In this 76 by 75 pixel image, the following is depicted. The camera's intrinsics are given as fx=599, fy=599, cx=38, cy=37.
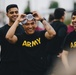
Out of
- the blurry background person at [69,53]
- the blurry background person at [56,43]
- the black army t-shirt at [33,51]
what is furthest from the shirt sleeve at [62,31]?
the black army t-shirt at [33,51]

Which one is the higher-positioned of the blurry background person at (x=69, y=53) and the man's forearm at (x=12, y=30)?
the man's forearm at (x=12, y=30)

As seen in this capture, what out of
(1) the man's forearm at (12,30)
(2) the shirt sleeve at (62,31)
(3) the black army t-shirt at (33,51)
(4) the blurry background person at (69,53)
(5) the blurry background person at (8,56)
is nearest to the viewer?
(3) the black army t-shirt at (33,51)

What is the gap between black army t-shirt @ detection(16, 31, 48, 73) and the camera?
384 inches

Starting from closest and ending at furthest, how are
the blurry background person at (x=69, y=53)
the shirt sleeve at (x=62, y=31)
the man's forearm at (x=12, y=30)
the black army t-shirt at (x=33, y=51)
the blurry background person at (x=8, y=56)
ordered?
1. the black army t-shirt at (x=33, y=51)
2. the man's forearm at (x=12, y=30)
3. the blurry background person at (x=69, y=53)
4. the blurry background person at (x=8, y=56)
5. the shirt sleeve at (x=62, y=31)

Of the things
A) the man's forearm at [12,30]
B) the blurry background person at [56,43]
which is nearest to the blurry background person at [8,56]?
the man's forearm at [12,30]

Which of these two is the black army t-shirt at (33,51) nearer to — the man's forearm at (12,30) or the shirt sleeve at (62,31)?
the man's forearm at (12,30)

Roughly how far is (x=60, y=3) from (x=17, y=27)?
5282 cm

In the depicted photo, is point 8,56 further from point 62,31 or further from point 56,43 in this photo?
point 62,31

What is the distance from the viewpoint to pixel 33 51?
32.1 feet

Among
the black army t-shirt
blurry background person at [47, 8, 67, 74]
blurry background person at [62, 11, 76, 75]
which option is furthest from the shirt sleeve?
the black army t-shirt

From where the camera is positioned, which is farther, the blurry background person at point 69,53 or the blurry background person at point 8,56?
the blurry background person at point 8,56

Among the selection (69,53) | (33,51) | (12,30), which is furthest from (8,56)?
(69,53)

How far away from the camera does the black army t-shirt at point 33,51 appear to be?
9.77 meters

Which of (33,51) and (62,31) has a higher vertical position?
(33,51)
